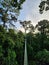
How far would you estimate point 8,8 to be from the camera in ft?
77.0

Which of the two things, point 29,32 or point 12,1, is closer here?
point 12,1

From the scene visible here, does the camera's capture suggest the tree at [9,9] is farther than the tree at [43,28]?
No

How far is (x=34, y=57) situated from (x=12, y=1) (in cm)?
2572

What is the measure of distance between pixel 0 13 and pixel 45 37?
993 inches

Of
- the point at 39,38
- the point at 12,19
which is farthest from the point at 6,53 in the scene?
the point at 12,19

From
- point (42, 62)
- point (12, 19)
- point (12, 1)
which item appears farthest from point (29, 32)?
point (12, 1)

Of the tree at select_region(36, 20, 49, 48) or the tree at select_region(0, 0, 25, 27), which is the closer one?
the tree at select_region(0, 0, 25, 27)

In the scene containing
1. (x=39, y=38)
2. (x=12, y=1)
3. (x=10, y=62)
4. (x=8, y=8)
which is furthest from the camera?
(x=39, y=38)

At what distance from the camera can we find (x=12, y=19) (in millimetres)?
25797

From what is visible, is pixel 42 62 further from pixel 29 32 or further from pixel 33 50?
pixel 29 32

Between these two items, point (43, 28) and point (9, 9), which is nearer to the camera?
point (9, 9)

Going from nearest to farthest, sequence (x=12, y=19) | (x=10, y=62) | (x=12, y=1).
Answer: (x=12, y=1), (x=12, y=19), (x=10, y=62)

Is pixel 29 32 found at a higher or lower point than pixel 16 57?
higher

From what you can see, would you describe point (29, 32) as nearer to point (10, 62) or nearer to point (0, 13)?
point (10, 62)
